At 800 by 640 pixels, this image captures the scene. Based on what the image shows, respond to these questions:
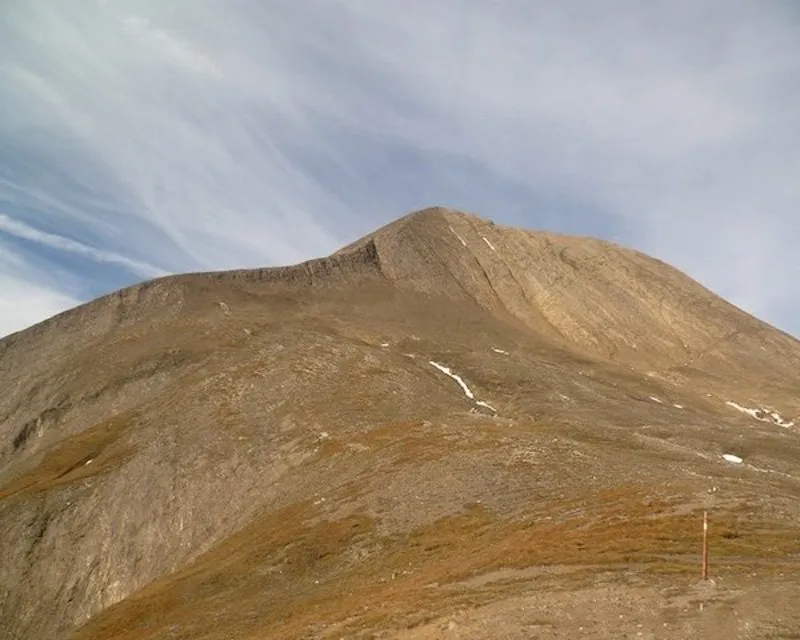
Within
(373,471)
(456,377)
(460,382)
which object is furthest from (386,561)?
(456,377)

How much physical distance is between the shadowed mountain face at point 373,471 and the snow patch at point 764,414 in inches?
21.0

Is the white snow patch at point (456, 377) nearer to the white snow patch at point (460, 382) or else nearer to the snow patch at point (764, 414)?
the white snow patch at point (460, 382)

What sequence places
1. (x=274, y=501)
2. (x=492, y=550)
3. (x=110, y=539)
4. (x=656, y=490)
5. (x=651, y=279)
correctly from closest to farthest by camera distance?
(x=492, y=550) → (x=656, y=490) → (x=274, y=501) → (x=110, y=539) → (x=651, y=279)

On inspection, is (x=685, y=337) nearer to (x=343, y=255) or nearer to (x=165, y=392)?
(x=343, y=255)

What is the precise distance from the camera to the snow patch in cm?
11175

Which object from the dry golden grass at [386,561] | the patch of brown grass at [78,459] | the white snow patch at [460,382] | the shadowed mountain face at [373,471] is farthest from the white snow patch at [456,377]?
the patch of brown grass at [78,459]

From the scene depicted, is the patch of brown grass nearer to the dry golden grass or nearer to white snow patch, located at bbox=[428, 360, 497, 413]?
the dry golden grass

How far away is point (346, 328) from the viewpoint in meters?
112

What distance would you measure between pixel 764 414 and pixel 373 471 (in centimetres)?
8955

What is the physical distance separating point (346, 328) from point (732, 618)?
312ft

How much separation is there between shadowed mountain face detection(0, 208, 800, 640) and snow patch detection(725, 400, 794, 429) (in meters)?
0.53

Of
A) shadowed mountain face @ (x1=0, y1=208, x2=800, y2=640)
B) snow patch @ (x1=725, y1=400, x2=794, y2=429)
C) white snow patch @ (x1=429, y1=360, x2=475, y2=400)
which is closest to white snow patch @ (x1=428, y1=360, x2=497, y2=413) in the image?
white snow patch @ (x1=429, y1=360, x2=475, y2=400)

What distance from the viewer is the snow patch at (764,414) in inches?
4400

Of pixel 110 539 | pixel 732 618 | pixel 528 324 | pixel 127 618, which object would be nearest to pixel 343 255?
pixel 528 324
